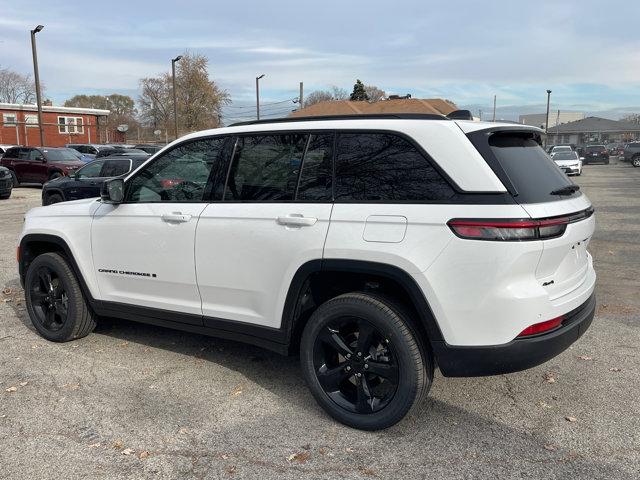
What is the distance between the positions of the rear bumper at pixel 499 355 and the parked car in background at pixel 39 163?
2012cm

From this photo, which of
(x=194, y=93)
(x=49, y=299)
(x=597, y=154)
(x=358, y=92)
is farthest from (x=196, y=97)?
(x=49, y=299)

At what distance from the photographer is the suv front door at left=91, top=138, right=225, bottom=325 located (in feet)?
13.3

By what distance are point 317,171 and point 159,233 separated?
1.35 m

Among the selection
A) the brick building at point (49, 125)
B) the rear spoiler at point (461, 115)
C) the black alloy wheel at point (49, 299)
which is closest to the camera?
the rear spoiler at point (461, 115)

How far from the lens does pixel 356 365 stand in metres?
3.43

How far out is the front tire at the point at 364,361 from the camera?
3.21 metres

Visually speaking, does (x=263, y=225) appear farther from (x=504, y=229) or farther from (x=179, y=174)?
(x=504, y=229)

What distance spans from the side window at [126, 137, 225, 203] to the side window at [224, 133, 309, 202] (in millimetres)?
207

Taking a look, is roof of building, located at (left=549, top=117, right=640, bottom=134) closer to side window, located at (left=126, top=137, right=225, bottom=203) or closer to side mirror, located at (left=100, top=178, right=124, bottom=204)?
side window, located at (left=126, top=137, right=225, bottom=203)

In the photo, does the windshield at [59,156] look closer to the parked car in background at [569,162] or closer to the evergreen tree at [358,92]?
the parked car in background at [569,162]

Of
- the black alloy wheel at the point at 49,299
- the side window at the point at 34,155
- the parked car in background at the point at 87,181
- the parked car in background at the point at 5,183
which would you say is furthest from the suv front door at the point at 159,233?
the side window at the point at 34,155

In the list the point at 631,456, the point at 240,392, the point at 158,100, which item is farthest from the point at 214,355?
the point at 158,100

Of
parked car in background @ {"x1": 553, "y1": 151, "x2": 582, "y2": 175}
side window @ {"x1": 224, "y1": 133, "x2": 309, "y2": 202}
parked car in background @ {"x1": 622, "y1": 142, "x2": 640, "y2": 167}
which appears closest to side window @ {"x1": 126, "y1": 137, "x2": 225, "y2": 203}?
side window @ {"x1": 224, "y1": 133, "x2": 309, "y2": 202}

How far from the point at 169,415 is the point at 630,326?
13.8ft
